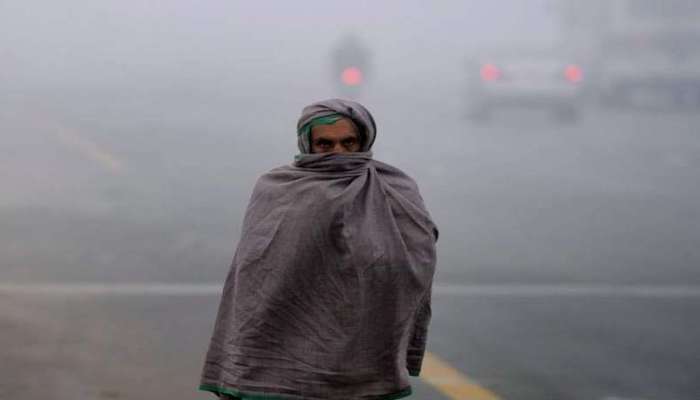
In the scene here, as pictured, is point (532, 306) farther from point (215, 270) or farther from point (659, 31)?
point (659, 31)

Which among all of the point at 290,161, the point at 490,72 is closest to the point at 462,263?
the point at 290,161

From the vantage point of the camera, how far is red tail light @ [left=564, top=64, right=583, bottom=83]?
1797cm

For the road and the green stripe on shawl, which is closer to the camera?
the green stripe on shawl

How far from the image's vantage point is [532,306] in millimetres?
8297

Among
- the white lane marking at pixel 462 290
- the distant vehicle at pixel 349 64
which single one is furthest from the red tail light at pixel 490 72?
the white lane marking at pixel 462 290

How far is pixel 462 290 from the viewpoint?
8891mm

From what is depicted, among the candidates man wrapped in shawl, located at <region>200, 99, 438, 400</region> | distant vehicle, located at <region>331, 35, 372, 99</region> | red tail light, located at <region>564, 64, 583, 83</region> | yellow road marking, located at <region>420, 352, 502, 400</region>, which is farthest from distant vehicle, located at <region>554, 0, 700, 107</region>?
man wrapped in shawl, located at <region>200, 99, 438, 400</region>

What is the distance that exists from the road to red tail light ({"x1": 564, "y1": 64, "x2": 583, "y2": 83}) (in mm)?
805

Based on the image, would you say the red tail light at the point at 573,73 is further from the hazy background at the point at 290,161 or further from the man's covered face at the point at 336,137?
the man's covered face at the point at 336,137

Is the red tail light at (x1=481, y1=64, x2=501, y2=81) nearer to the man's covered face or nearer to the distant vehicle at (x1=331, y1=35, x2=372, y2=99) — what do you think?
the distant vehicle at (x1=331, y1=35, x2=372, y2=99)

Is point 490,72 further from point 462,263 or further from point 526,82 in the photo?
point 462,263

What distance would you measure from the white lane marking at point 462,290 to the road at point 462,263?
0.03m

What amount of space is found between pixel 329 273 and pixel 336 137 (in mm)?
322

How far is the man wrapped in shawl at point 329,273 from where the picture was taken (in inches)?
130
